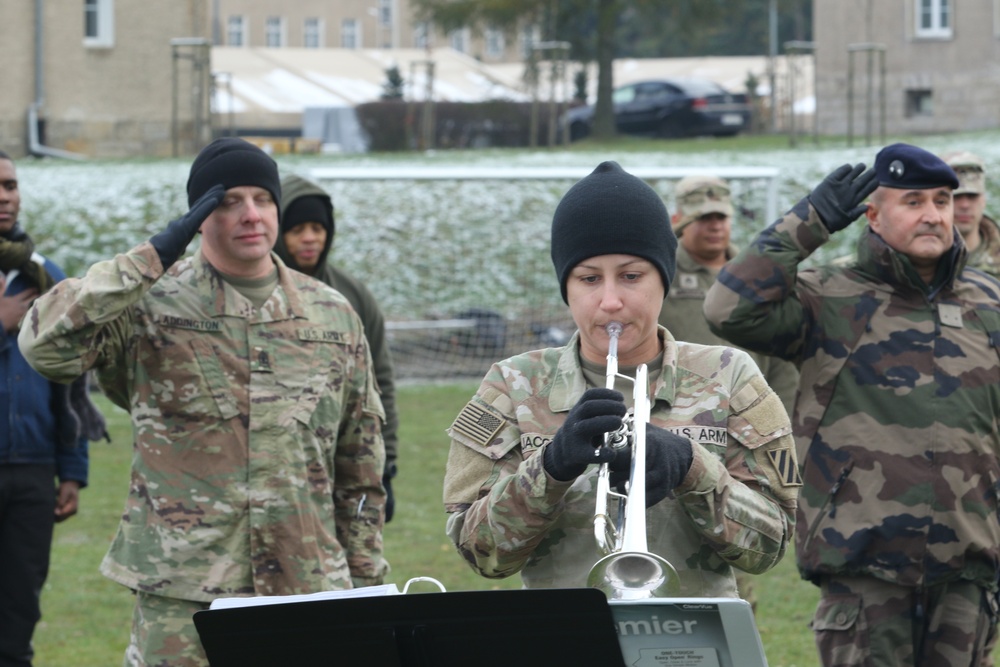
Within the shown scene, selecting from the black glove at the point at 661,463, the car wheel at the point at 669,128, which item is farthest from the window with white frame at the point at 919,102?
the black glove at the point at 661,463

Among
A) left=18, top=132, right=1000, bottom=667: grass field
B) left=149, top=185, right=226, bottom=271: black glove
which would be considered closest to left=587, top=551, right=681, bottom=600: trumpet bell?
left=149, top=185, right=226, bottom=271: black glove

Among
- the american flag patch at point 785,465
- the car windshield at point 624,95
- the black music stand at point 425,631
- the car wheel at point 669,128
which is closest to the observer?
the black music stand at point 425,631

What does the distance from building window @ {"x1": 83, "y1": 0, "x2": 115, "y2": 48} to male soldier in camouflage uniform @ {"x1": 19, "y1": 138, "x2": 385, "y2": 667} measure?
105 ft

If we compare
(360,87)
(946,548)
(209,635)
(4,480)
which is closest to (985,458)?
(946,548)

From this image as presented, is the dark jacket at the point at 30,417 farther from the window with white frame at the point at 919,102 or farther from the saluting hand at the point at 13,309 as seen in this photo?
the window with white frame at the point at 919,102

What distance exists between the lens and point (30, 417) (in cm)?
630

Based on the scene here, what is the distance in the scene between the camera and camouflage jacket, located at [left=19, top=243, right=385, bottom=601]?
4793 millimetres

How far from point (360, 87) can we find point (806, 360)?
1870 inches

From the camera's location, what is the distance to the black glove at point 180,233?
4.82 metres

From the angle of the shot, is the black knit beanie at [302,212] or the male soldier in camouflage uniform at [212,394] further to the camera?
the black knit beanie at [302,212]

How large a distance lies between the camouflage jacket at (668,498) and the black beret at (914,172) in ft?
6.84

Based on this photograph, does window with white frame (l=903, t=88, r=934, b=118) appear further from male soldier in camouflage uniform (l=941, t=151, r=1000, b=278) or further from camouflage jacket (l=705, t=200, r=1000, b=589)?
camouflage jacket (l=705, t=200, r=1000, b=589)

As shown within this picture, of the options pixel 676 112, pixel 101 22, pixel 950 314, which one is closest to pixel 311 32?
pixel 101 22

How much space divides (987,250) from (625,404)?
16.8 ft
